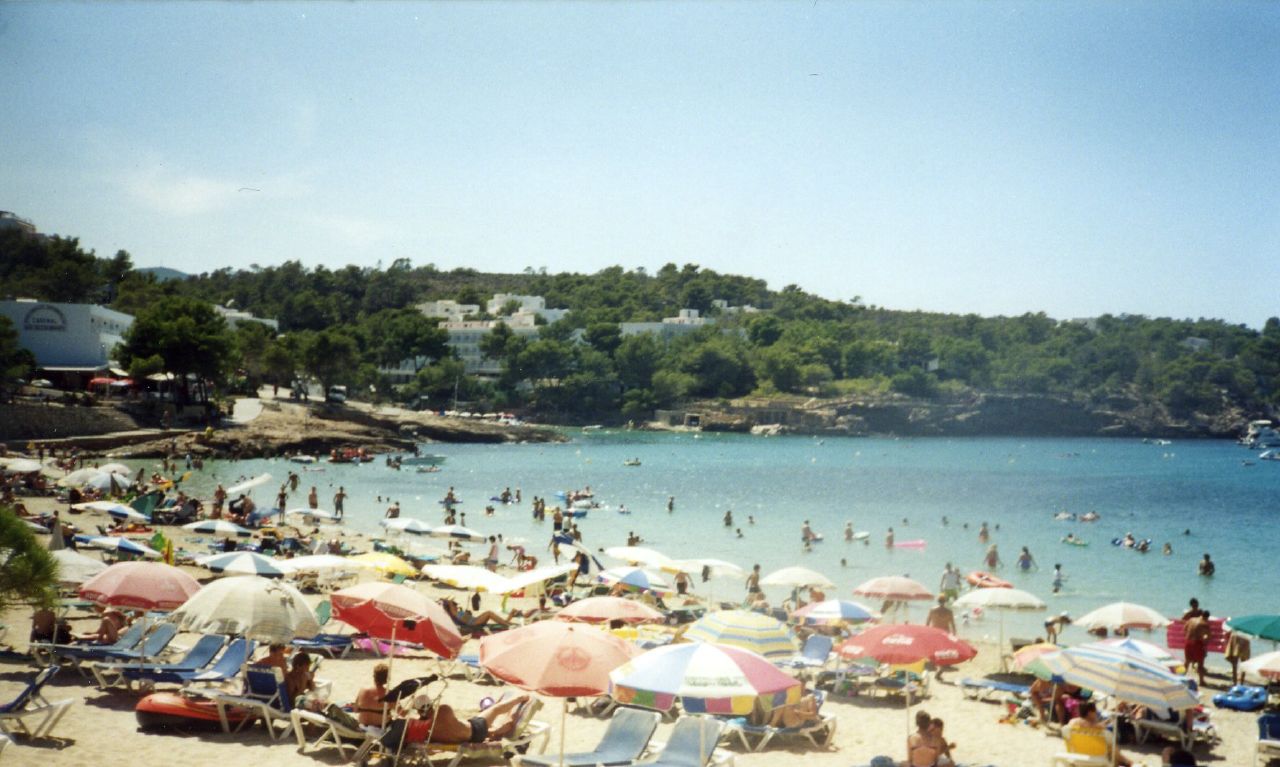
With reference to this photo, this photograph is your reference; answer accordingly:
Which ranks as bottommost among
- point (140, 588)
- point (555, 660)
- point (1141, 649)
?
point (140, 588)

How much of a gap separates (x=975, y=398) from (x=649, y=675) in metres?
119

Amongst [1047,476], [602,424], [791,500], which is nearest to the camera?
[791,500]

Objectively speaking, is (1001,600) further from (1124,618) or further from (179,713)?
(179,713)

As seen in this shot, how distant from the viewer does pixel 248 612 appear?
9070mm

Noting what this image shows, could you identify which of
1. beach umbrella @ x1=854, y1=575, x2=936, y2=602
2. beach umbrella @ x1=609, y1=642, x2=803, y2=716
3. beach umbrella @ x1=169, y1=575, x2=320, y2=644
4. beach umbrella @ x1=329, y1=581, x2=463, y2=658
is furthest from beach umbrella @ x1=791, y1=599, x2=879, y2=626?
Answer: beach umbrella @ x1=169, y1=575, x2=320, y2=644

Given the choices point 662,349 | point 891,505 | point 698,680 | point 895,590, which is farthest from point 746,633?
point 662,349

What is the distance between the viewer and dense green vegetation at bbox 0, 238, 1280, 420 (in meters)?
78.7

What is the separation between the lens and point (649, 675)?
7.68m

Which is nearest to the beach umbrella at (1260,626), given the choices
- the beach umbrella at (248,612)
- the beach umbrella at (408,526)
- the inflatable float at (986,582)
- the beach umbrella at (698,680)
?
the inflatable float at (986,582)

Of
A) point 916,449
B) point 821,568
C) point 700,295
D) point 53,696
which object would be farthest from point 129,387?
point 700,295

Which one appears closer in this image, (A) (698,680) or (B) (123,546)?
(A) (698,680)

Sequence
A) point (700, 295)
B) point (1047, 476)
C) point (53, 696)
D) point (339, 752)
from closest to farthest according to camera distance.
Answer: point (339, 752) → point (53, 696) → point (1047, 476) → point (700, 295)

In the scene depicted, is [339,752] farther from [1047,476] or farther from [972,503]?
[1047,476]

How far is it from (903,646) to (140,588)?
8231 mm
